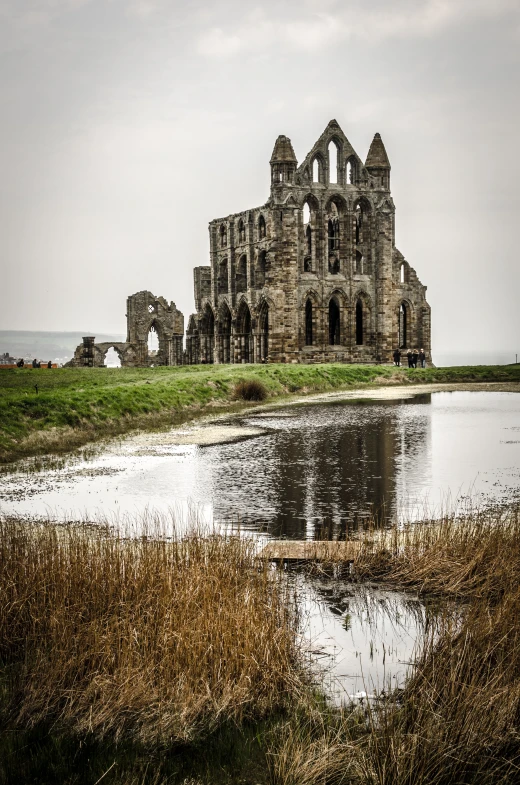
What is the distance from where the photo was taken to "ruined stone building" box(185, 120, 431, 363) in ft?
180

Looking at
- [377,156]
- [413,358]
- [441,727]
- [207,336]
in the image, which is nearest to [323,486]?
[441,727]

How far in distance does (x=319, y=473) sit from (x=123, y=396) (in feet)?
36.7

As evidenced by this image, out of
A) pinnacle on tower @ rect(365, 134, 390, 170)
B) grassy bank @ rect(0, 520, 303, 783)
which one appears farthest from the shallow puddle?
pinnacle on tower @ rect(365, 134, 390, 170)

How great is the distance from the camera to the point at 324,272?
57.1 metres

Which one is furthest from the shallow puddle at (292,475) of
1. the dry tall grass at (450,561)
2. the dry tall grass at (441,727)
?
the dry tall grass at (441,727)

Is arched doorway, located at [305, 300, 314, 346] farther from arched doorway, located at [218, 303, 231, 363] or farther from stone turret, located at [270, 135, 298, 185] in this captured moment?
stone turret, located at [270, 135, 298, 185]

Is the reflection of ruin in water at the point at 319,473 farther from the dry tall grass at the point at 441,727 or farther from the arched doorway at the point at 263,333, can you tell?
the arched doorway at the point at 263,333

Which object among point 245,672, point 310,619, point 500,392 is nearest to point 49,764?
point 245,672

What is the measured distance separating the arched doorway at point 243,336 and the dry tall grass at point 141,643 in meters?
51.8

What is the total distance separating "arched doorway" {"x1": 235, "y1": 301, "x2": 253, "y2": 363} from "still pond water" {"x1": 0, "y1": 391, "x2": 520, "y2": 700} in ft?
118

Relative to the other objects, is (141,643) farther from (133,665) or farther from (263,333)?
(263,333)

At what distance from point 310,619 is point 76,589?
2004mm

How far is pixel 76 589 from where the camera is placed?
682 centimetres

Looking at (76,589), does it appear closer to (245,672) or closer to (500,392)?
(245,672)
